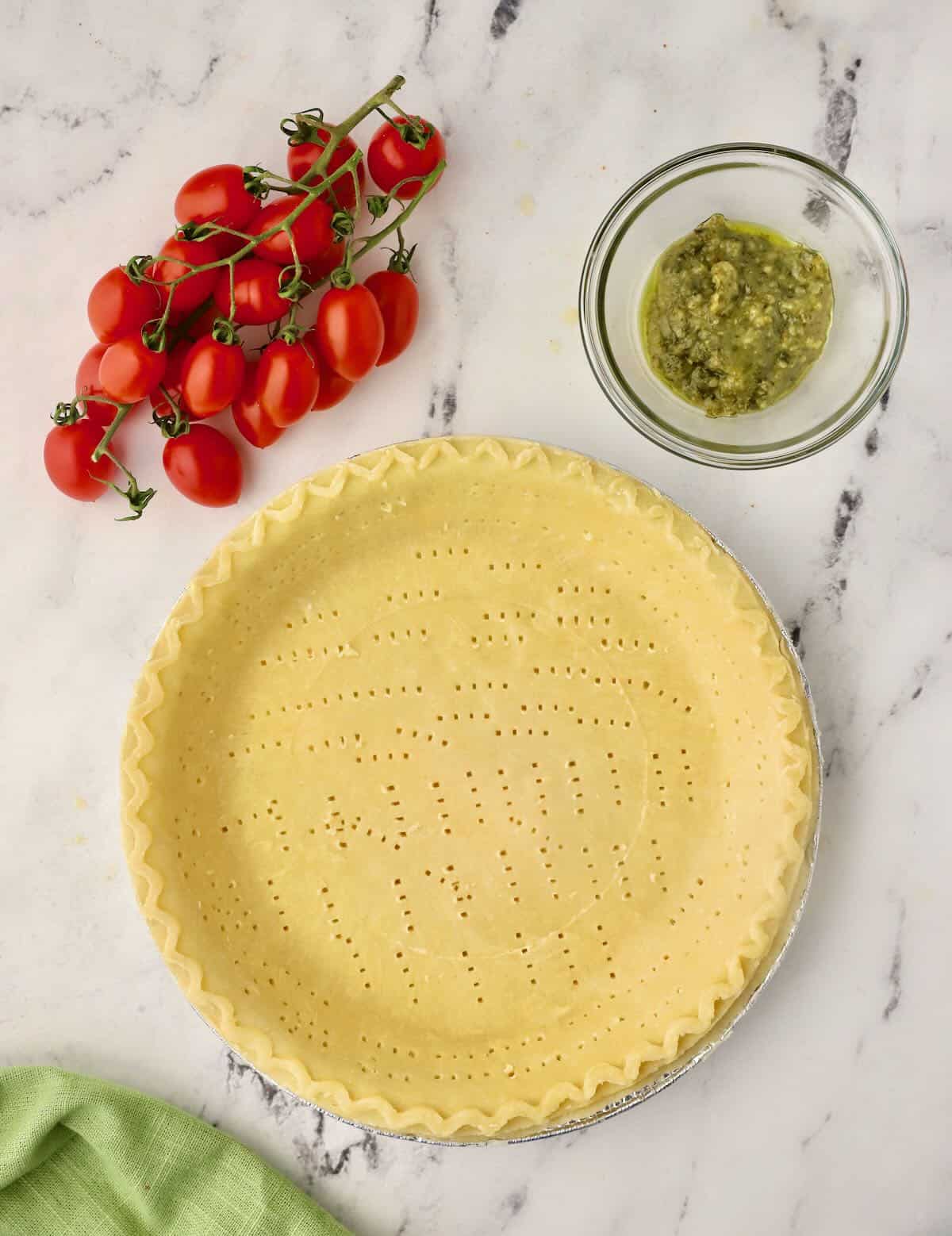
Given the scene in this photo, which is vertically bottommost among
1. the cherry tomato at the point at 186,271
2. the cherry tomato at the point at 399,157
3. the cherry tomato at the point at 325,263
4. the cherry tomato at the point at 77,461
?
the cherry tomato at the point at 77,461

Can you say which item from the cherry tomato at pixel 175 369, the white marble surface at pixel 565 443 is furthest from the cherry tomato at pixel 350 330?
the cherry tomato at pixel 175 369

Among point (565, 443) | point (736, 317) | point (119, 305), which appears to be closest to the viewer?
point (736, 317)

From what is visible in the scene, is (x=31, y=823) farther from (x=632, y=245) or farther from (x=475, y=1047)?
→ (x=632, y=245)

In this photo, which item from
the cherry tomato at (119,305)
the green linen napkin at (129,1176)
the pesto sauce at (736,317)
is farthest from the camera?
the green linen napkin at (129,1176)

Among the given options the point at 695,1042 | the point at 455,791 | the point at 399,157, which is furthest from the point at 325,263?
the point at 695,1042

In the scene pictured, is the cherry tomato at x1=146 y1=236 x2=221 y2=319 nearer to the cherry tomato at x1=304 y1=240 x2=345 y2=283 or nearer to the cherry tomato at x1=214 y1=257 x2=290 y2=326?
the cherry tomato at x1=214 y1=257 x2=290 y2=326

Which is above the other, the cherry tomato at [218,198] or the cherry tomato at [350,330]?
the cherry tomato at [218,198]

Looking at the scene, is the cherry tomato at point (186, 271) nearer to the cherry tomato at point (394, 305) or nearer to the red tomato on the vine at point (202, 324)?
the red tomato on the vine at point (202, 324)

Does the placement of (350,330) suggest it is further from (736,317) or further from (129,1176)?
(129,1176)
